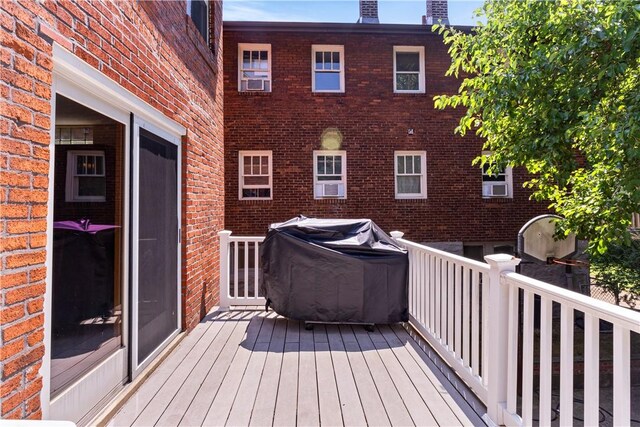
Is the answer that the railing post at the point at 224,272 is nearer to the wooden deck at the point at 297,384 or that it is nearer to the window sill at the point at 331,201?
the wooden deck at the point at 297,384

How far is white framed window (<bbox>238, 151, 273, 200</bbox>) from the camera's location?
350 inches

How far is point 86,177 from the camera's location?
220 centimetres

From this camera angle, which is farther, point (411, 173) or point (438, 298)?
point (411, 173)

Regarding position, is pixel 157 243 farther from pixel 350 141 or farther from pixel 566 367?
pixel 350 141

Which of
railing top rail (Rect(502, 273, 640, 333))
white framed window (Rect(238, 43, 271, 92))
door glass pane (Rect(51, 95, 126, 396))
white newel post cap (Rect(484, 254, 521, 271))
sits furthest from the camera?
white framed window (Rect(238, 43, 271, 92))

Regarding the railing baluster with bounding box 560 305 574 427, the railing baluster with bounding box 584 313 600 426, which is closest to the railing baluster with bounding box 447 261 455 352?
the railing baluster with bounding box 560 305 574 427

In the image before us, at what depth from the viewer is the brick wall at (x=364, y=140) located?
8859 mm

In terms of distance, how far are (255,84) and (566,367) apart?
8867 mm

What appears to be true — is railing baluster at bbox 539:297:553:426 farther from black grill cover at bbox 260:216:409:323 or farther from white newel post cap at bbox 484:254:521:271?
black grill cover at bbox 260:216:409:323

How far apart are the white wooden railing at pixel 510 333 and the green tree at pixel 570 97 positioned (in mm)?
2431

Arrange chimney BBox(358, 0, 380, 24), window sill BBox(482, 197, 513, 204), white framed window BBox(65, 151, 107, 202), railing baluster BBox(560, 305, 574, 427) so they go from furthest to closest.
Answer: chimney BBox(358, 0, 380, 24) → window sill BBox(482, 197, 513, 204) → white framed window BBox(65, 151, 107, 202) → railing baluster BBox(560, 305, 574, 427)

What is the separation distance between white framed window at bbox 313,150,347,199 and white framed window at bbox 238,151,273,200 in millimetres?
1131

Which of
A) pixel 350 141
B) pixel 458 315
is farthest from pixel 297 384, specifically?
pixel 350 141

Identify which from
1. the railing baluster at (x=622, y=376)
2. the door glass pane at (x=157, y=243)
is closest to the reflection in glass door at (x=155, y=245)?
the door glass pane at (x=157, y=243)
